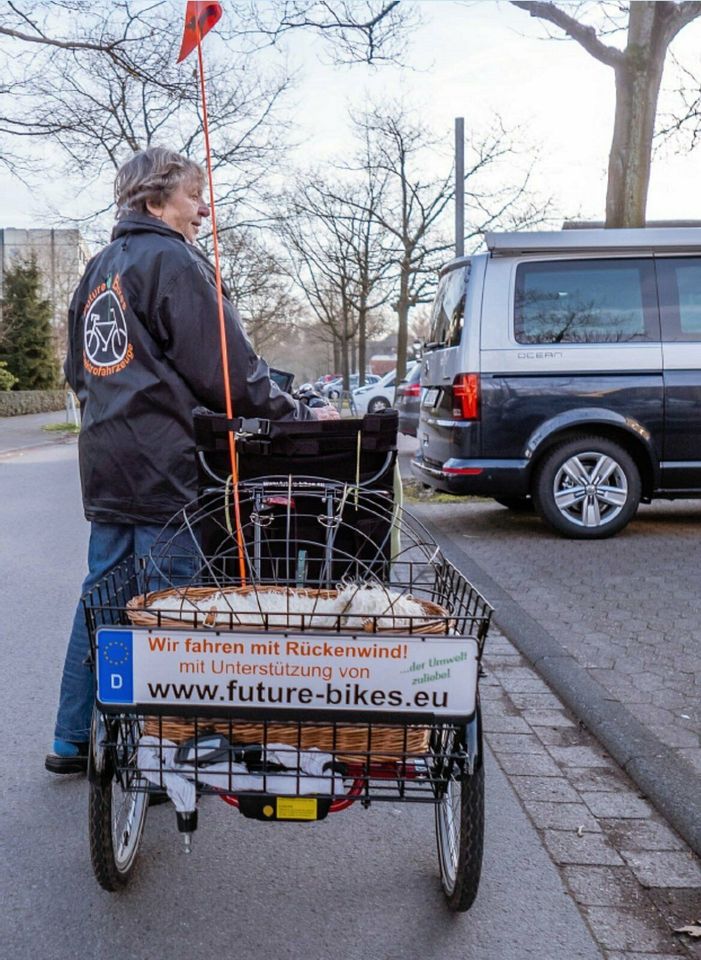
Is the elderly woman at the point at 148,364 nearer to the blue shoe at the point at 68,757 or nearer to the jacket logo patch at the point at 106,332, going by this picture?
the jacket logo patch at the point at 106,332

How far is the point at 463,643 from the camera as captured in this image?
2262 mm

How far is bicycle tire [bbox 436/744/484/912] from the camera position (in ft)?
8.12

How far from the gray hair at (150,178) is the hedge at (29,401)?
3407cm

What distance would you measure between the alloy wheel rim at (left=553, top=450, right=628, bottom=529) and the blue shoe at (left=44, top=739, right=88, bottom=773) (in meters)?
5.25

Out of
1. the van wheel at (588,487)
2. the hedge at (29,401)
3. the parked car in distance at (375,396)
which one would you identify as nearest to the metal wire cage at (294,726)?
the van wheel at (588,487)

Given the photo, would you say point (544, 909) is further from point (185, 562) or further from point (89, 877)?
point (185, 562)

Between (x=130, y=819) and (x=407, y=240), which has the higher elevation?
(x=407, y=240)

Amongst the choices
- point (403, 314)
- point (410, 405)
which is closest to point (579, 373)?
point (410, 405)

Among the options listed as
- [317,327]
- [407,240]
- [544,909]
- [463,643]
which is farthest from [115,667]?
[317,327]

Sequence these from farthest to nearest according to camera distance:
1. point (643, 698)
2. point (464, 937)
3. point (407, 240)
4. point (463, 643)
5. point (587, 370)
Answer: point (407, 240) → point (587, 370) → point (643, 698) → point (464, 937) → point (463, 643)

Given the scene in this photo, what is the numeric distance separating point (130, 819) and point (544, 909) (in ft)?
3.79

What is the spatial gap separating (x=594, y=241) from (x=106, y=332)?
18.6ft

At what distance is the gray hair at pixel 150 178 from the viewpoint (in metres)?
3.34

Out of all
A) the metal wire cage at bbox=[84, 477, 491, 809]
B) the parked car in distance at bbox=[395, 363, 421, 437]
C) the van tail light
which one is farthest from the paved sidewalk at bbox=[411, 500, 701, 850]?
the parked car in distance at bbox=[395, 363, 421, 437]
